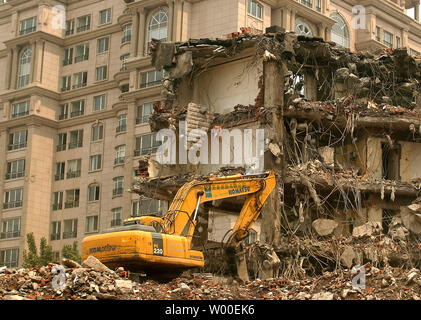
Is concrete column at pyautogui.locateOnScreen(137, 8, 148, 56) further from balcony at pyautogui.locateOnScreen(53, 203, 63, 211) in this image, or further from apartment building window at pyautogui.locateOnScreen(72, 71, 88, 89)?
balcony at pyautogui.locateOnScreen(53, 203, 63, 211)

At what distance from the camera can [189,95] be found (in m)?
40.1

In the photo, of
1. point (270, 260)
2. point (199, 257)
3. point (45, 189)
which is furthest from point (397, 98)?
point (45, 189)

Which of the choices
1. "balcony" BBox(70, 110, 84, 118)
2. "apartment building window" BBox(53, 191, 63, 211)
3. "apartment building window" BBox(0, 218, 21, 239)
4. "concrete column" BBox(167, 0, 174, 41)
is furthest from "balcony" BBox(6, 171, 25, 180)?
"concrete column" BBox(167, 0, 174, 41)

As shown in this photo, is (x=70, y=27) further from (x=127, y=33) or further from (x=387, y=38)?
(x=387, y=38)

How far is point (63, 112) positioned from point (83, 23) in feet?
26.2

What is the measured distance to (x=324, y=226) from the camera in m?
35.8

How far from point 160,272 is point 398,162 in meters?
17.6

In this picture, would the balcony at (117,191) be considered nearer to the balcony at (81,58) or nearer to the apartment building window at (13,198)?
the apartment building window at (13,198)

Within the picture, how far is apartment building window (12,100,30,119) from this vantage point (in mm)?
66625

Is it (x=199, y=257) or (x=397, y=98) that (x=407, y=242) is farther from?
(x=199, y=257)

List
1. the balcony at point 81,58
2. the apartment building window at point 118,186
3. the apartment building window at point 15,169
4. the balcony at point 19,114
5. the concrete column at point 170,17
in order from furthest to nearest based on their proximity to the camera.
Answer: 1. the balcony at point 81,58
2. the balcony at point 19,114
3. the apartment building window at point 15,169
4. the apartment building window at point 118,186
5. the concrete column at point 170,17

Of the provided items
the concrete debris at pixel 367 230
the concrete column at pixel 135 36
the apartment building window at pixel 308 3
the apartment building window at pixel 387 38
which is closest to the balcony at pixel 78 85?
the concrete column at pixel 135 36

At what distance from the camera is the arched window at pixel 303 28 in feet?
203

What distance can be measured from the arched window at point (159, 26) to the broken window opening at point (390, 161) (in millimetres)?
24772
